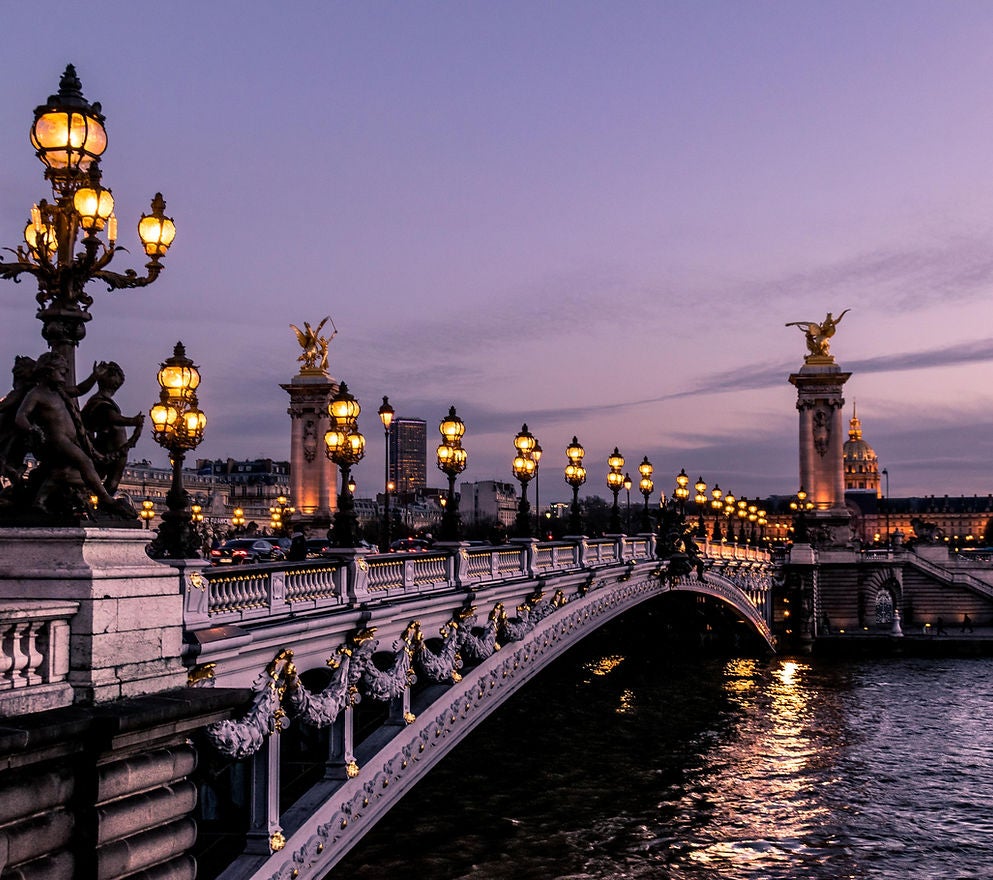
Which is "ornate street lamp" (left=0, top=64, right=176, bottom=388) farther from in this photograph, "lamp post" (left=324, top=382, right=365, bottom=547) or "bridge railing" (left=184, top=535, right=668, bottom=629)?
"lamp post" (left=324, top=382, right=365, bottom=547)

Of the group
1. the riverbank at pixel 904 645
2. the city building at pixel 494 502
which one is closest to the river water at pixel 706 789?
the riverbank at pixel 904 645

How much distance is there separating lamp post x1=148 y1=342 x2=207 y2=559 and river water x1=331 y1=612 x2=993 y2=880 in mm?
11401

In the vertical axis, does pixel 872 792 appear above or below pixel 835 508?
below

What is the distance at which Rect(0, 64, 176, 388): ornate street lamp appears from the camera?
10.7 m

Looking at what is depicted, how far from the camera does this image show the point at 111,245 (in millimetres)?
11484

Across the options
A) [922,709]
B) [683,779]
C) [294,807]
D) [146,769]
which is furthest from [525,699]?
[146,769]

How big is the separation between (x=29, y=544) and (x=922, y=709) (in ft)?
152

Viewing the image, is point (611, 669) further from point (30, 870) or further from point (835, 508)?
point (30, 870)

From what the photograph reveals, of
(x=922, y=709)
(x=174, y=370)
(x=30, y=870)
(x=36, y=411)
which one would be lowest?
(x=922, y=709)

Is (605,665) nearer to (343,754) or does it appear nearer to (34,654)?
(343,754)

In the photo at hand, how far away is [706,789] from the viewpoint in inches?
1391

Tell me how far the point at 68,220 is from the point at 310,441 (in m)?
64.9

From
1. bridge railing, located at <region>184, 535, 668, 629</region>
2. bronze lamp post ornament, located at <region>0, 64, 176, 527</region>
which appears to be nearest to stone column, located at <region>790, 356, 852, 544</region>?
bridge railing, located at <region>184, 535, 668, 629</region>

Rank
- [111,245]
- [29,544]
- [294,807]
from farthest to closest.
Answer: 1. [294,807]
2. [111,245]
3. [29,544]
